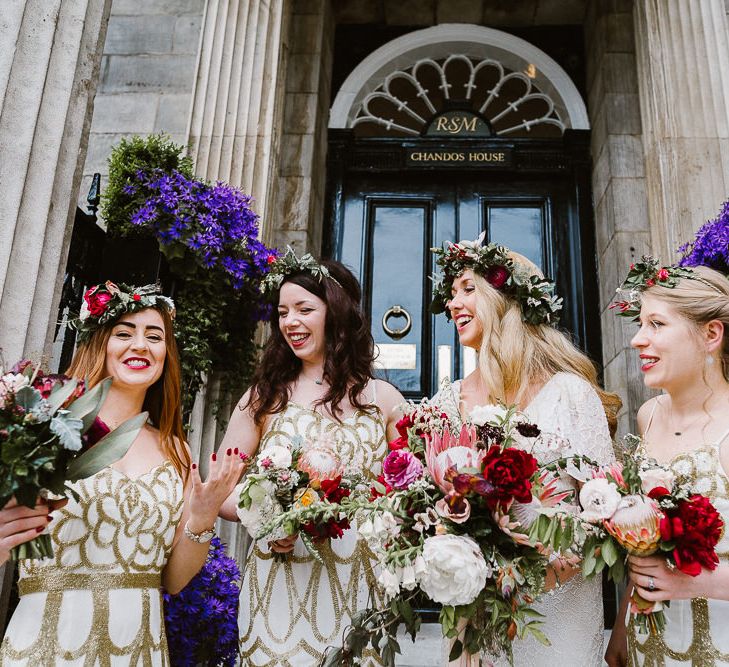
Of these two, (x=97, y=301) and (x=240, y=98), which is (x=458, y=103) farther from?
(x=97, y=301)

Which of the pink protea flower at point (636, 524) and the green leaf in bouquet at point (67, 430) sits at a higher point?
the green leaf in bouquet at point (67, 430)

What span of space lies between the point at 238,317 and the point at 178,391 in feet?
5.64

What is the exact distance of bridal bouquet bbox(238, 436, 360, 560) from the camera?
211 cm

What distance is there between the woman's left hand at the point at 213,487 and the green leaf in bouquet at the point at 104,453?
333mm

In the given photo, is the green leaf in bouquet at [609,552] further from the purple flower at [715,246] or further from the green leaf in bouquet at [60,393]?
the purple flower at [715,246]

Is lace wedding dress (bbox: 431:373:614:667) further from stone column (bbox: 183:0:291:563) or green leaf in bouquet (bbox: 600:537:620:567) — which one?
stone column (bbox: 183:0:291:563)

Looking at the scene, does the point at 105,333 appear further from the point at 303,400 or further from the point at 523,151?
the point at 523,151

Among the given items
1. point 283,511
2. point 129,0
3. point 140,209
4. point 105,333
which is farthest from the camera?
point 129,0

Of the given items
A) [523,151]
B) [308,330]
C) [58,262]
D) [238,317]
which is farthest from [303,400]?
[523,151]

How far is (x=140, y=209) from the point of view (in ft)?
12.9

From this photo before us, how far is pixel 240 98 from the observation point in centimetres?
545

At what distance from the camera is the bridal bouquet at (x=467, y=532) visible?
166cm

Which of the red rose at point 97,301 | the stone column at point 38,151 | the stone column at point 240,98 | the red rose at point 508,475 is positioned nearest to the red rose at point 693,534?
the red rose at point 508,475

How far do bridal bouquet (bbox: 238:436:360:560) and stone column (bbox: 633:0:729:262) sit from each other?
146 inches
